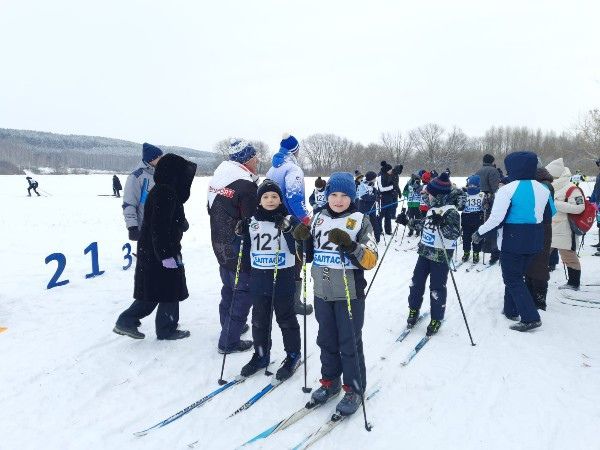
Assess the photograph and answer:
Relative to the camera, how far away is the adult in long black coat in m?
4.13

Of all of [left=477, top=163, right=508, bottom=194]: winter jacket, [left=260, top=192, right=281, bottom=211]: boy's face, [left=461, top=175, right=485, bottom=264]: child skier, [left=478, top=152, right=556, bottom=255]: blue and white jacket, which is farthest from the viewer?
[left=477, top=163, right=508, bottom=194]: winter jacket

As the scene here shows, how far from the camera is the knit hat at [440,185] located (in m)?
4.82

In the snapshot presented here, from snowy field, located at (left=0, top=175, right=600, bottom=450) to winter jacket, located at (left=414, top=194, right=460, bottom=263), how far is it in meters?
0.99

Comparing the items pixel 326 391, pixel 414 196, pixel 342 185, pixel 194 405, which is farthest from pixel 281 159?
pixel 414 196

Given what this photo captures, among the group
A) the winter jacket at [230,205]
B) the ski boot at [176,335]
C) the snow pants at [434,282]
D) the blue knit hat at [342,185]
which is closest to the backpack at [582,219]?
the snow pants at [434,282]

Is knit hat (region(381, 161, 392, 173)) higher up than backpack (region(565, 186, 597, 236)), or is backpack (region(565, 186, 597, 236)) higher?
knit hat (region(381, 161, 392, 173))

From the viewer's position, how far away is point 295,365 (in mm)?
3904

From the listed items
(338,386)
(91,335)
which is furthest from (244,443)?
(91,335)

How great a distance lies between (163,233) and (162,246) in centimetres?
14

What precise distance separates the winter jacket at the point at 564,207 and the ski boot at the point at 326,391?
475 cm

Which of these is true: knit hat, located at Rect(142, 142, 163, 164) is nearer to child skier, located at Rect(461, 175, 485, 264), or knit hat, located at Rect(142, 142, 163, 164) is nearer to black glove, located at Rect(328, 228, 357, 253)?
black glove, located at Rect(328, 228, 357, 253)

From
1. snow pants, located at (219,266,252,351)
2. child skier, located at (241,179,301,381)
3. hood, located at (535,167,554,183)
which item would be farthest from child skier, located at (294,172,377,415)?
hood, located at (535,167,554,183)

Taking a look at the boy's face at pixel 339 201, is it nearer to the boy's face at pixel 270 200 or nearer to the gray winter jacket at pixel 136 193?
the boy's face at pixel 270 200

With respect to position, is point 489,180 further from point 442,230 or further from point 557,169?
point 442,230
